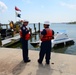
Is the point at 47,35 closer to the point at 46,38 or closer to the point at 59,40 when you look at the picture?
the point at 46,38

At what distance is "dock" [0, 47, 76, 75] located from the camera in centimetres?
484

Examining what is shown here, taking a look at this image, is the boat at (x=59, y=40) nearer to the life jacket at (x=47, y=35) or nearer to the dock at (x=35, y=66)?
the dock at (x=35, y=66)

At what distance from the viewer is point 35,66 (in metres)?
5.35

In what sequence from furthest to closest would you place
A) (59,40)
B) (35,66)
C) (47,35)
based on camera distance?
(59,40), (35,66), (47,35)

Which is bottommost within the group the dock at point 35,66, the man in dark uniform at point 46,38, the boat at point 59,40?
the boat at point 59,40

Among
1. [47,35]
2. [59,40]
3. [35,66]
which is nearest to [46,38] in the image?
[47,35]

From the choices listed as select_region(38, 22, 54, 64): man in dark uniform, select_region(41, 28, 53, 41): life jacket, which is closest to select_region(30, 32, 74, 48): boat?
select_region(38, 22, 54, 64): man in dark uniform

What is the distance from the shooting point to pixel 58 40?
57.8 ft

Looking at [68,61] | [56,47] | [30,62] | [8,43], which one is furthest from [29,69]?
[56,47]

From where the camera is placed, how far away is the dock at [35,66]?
15.9 ft

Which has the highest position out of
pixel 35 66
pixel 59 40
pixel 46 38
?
pixel 46 38

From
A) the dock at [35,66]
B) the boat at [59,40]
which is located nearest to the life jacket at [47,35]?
the dock at [35,66]

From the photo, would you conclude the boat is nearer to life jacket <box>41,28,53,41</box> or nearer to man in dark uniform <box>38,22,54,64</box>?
man in dark uniform <box>38,22,54,64</box>

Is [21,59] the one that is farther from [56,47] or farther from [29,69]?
[56,47]
